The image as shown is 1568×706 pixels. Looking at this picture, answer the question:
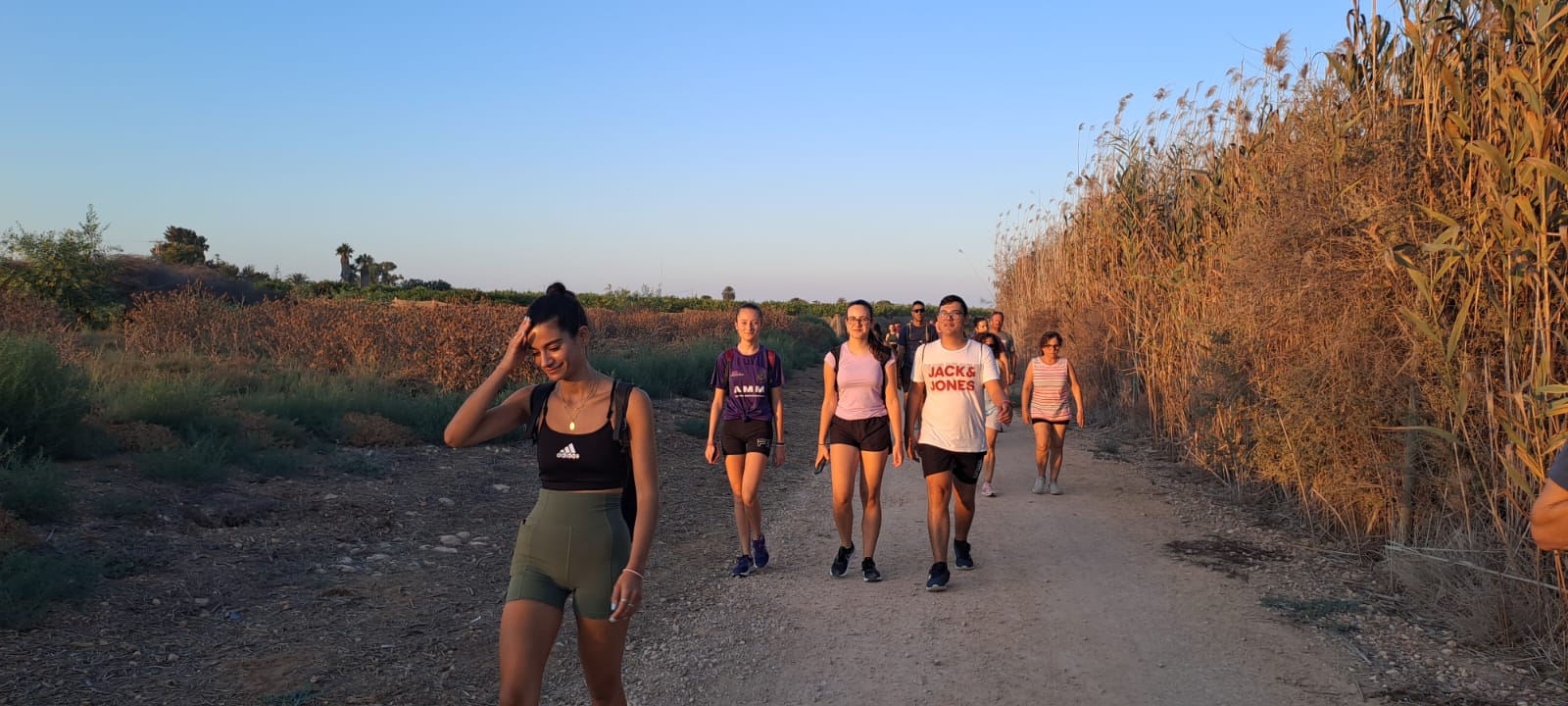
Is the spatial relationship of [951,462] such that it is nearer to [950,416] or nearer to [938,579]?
[950,416]

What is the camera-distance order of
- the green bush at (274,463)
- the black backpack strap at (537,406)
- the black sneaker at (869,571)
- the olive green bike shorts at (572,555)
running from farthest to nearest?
the green bush at (274,463)
the black sneaker at (869,571)
the black backpack strap at (537,406)
the olive green bike shorts at (572,555)

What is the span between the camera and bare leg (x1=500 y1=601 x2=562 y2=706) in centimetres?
296

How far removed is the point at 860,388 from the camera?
6746mm

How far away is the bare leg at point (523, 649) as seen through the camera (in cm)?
296

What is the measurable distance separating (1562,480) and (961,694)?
2894 millimetres

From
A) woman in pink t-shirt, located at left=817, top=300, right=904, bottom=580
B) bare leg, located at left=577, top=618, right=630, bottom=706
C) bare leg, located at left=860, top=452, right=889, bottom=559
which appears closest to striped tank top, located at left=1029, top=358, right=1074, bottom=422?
woman in pink t-shirt, located at left=817, top=300, right=904, bottom=580

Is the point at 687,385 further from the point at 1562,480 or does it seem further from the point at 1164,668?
the point at 1562,480

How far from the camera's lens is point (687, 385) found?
60.9 feet

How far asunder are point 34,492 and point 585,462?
5.04 metres

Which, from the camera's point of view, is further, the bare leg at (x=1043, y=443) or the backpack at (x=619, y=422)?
the bare leg at (x=1043, y=443)

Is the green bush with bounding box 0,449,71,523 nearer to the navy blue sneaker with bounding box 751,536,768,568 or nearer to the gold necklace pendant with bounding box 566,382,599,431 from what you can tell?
the navy blue sneaker with bounding box 751,536,768,568

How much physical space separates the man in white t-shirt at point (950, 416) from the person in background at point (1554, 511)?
444 centimetres

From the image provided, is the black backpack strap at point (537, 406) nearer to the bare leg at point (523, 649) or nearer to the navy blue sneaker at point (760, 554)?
the bare leg at point (523, 649)

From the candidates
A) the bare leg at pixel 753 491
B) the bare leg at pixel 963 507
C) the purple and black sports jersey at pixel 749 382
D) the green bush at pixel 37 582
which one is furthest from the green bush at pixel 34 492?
the bare leg at pixel 963 507
